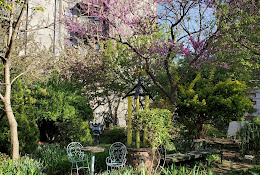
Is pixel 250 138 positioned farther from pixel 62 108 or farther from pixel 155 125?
pixel 62 108

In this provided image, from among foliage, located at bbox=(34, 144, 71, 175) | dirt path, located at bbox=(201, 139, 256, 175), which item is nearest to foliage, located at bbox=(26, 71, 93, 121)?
foliage, located at bbox=(34, 144, 71, 175)

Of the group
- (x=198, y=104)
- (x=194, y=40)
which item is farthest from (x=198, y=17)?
(x=198, y=104)

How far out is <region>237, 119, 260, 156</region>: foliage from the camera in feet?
29.3

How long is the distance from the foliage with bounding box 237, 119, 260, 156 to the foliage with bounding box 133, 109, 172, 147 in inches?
173

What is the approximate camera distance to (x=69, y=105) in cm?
934

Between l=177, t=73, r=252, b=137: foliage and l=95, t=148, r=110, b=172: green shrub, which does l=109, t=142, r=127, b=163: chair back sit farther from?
l=177, t=73, r=252, b=137: foliage

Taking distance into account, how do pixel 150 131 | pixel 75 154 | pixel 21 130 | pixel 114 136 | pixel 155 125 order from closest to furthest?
1. pixel 155 125
2. pixel 150 131
3. pixel 75 154
4. pixel 21 130
5. pixel 114 136

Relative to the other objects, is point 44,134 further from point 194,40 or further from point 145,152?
point 194,40

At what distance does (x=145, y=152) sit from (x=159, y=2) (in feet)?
18.9

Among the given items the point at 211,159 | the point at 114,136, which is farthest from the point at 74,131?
the point at 211,159

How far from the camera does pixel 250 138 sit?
903 centimetres

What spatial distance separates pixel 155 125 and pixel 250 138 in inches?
198

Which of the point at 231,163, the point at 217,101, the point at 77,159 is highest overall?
the point at 217,101

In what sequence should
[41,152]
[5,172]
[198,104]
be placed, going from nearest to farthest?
[5,172] < [41,152] < [198,104]
